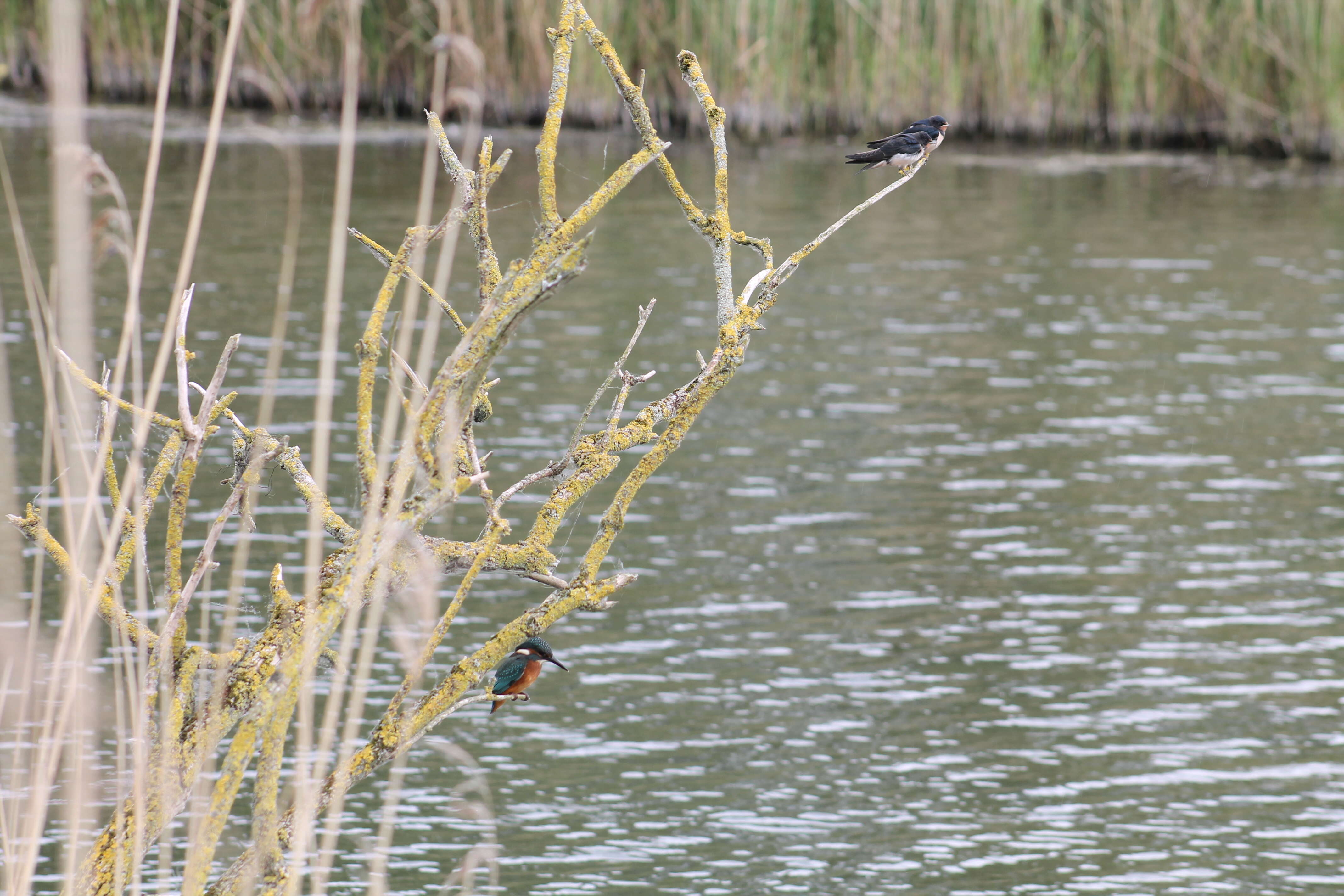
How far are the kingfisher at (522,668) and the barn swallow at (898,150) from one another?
1.66 m

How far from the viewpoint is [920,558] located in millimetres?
10289

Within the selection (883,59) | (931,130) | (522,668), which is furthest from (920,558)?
(883,59)

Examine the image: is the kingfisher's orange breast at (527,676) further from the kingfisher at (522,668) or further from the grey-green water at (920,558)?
the grey-green water at (920,558)

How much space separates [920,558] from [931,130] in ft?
18.2

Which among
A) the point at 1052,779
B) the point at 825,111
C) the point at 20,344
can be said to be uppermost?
the point at 825,111

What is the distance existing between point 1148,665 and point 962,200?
12735mm

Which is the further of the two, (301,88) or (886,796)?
(301,88)

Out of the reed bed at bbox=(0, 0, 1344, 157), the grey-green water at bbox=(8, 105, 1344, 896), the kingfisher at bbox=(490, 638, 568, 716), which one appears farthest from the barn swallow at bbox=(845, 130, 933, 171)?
the reed bed at bbox=(0, 0, 1344, 157)

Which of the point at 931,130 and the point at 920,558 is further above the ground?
the point at 931,130

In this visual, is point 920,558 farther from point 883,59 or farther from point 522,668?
point 883,59

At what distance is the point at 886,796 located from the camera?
7301mm

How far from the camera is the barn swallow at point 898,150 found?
189 inches

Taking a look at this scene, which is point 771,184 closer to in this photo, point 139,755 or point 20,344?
point 20,344

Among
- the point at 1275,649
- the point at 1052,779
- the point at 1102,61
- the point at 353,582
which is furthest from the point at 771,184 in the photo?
the point at 353,582
